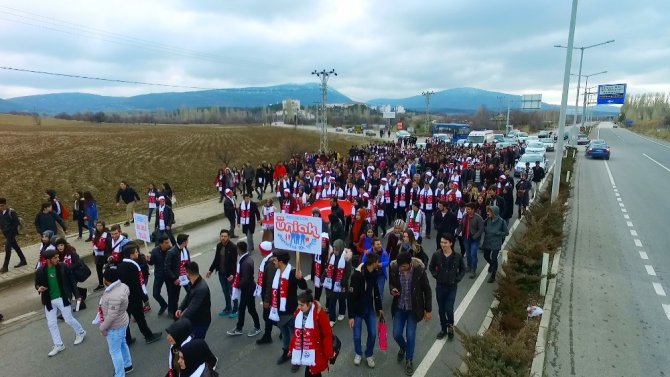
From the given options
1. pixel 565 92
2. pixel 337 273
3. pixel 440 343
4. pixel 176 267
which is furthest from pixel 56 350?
pixel 565 92

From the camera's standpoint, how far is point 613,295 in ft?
26.6

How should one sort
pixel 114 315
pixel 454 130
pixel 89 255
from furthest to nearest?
pixel 454 130
pixel 89 255
pixel 114 315

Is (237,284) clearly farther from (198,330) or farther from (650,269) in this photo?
(650,269)

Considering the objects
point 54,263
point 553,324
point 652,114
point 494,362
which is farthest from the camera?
point 652,114

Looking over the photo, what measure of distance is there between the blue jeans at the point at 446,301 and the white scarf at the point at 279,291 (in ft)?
7.86

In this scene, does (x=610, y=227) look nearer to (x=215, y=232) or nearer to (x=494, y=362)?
(x=494, y=362)

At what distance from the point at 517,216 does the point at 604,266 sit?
5.01 m

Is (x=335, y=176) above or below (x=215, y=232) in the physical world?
above

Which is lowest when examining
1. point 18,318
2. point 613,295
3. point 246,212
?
point 18,318

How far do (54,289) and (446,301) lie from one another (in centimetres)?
605

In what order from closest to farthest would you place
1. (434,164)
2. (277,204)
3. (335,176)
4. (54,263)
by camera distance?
1. (54,263)
2. (335,176)
3. (277,204)
4. (434,164)

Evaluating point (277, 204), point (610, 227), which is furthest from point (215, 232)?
point (610, 227)

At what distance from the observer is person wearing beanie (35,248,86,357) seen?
6.02 meters

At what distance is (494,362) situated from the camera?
4.65 meters
